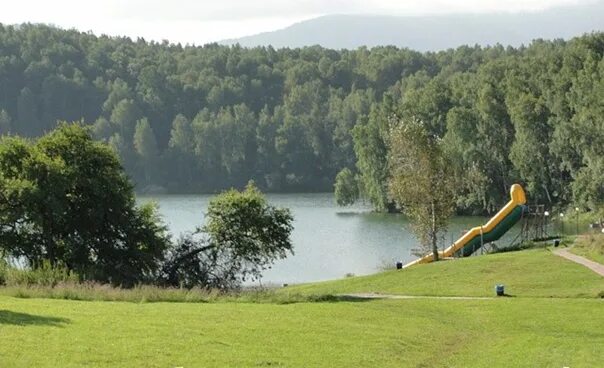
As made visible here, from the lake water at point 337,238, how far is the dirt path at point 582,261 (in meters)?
12.8

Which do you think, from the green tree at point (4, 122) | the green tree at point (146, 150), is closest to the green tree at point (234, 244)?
the green tree at point (146, 150)

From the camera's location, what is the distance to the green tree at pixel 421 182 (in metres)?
59.2

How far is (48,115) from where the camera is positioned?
610ft

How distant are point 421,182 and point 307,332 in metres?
35.7

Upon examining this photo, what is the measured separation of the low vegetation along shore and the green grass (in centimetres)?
3

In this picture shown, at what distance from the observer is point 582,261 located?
4497cm

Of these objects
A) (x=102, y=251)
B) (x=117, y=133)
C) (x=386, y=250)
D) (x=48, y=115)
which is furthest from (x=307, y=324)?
(x=48, y=115)

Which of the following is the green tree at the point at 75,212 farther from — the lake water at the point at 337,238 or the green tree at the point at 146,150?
the green tree at the point at 146,150

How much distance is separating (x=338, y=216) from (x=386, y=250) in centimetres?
3701

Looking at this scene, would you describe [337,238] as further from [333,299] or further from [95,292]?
[95,292]

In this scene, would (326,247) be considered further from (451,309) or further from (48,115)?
(48,115)

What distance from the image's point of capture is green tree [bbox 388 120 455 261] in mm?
59219

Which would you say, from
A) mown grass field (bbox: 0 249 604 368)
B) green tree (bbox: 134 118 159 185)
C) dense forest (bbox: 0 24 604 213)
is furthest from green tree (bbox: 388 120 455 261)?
green tree (bbox: 134 118 159 185)

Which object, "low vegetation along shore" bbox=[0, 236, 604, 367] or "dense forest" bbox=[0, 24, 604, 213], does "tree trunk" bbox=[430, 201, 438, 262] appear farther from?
"dense forest" bbox=[0, 24, 604, 213]
